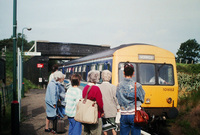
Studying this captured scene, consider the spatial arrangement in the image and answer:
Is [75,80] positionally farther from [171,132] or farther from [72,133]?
[171,132]

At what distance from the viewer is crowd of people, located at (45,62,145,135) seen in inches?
178

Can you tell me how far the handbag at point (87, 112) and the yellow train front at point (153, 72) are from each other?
4127 mm

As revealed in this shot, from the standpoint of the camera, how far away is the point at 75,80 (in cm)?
550

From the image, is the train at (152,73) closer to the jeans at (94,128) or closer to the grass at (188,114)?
the grass at (188,114)

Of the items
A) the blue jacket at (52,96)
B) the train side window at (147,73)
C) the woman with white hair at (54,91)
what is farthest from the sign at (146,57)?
the blue jacket at (52,96)

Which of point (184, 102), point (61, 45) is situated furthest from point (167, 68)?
point (61, 45)

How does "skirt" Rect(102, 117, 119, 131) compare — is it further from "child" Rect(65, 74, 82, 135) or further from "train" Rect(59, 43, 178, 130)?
"train" Rect(59, 43, 178, 130)

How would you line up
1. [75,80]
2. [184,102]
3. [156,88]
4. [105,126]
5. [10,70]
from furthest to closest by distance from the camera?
[10,70], [184,102], [156,88], [105,126], [75,80]

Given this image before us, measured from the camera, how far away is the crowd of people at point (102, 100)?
4.52 meters

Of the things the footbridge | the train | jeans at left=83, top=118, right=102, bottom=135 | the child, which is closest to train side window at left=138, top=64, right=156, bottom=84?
the train

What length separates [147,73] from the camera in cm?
888

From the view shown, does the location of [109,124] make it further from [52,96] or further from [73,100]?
[52,96]

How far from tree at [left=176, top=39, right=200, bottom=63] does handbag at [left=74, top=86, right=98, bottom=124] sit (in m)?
81.2

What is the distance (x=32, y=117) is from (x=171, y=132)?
18.8 feet
